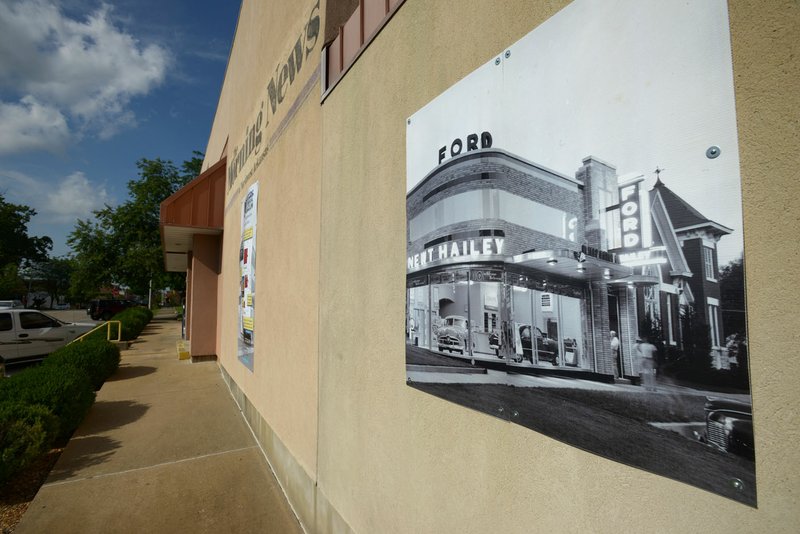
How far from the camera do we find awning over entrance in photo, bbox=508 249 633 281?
1368 mm

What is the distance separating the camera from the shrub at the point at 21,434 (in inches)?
174

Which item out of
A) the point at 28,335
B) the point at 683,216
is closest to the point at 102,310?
the point at 28,335

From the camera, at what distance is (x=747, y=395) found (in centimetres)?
103

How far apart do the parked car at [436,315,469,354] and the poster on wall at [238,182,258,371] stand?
4940 millimetres

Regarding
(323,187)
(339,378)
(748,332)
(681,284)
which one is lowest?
(339,378)

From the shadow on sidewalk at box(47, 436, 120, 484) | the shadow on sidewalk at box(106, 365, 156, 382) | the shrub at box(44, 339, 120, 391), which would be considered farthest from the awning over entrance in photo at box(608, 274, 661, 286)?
the shadow on sidewalk at box(106, 365, 156, 382)

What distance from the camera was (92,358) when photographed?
9.03m

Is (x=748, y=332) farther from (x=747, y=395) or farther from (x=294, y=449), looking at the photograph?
(x=294, y=449)

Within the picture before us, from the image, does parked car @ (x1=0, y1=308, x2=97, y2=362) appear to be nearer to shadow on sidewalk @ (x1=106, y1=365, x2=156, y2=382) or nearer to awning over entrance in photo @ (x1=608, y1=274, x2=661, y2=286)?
shadow on sidewalk @ (x1=106, y1=365, x2=156, y2=382)

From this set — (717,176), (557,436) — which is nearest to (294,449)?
(557,436)

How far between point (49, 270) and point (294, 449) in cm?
12247

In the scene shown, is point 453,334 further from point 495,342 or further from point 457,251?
point 457,251

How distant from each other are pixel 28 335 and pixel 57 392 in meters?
9.06

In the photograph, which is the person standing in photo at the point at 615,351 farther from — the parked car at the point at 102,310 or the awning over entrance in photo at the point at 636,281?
the parked car at the point at 102,310
